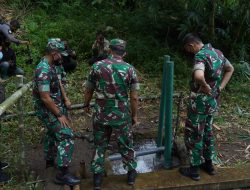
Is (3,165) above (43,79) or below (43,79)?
below

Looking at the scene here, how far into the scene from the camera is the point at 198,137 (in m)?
5.28

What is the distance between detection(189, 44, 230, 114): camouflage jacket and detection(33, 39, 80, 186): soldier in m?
1.55

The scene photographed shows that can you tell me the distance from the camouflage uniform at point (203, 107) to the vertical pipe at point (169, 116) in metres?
0.29

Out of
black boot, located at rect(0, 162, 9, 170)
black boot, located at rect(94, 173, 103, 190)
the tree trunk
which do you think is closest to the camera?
black boot, located at rect(94, 173, 103, 190)

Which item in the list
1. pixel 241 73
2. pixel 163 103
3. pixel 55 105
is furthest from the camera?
pixel 241 73

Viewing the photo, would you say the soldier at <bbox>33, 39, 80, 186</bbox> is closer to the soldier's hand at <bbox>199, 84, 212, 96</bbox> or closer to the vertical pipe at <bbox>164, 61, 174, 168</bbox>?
the vertical pipe at <bbox>164, 61, 174, 168</bbox>

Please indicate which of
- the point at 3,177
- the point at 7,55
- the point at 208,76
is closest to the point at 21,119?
the point at 3,177

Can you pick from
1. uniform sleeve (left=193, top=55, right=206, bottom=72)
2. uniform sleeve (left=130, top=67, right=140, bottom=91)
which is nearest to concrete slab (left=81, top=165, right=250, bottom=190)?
uniform sleeve (left=130, top=67, right=140, bottom=91)

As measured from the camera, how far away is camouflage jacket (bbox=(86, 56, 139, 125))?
Answer: 15.4 ft

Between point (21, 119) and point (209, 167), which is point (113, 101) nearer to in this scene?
point (21, 119)

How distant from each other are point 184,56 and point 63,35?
10.5ft

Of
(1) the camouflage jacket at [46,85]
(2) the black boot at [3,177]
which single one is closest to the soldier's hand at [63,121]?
(1) the camouflage jacket at [46,85]

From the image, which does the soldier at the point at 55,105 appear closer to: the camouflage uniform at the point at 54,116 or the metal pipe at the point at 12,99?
the camouflage uniform at the point at 54,116

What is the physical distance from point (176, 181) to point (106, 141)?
1.04 metres
